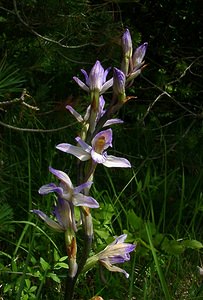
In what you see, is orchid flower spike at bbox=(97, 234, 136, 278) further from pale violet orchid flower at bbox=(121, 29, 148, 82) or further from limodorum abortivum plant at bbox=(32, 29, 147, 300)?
pale violet orchid flower at bbox=(121, 29, 148, 82)

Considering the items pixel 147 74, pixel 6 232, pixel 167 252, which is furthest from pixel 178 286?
pixel 147 74

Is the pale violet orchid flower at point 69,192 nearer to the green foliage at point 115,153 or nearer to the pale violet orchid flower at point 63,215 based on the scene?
the pale violet orchid flower at point 63,215

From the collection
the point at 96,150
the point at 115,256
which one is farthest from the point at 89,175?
the point at 115,256

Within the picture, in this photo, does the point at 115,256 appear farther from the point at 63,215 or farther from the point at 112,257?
the point at 63,215

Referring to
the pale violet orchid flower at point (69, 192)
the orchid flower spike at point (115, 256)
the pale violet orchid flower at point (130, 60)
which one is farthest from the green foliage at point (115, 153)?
the pale violet orchid flower at point (130, 60)

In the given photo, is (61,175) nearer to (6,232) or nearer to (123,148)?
(6,232)

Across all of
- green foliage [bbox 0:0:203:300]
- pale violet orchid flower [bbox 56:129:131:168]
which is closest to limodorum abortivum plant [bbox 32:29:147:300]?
pale violet orchid flower [bbox 56:129:131:168]
